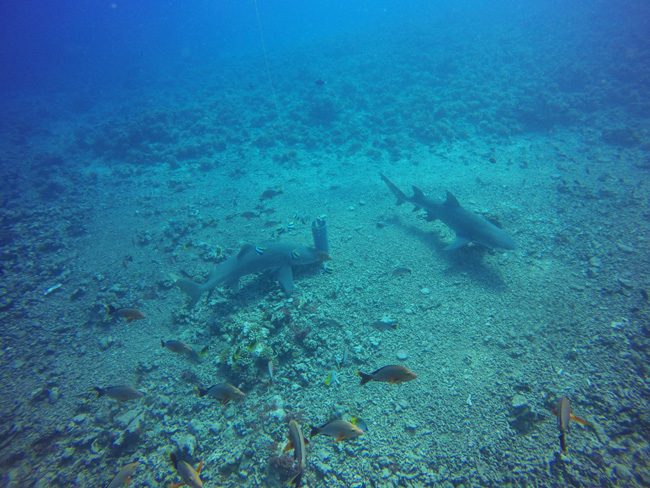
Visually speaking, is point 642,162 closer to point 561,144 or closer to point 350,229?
point 561,144

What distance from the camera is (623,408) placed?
12.2ft

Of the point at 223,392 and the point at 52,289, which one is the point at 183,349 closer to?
the point at 223,392

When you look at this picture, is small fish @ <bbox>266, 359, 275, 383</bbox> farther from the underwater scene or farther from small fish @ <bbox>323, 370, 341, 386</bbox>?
small fish @ <bbox>323, 370, 341, 386</bbox>

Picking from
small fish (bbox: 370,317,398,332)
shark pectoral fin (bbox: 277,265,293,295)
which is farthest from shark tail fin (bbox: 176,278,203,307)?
small fish (bbox: 370,317,398,332)

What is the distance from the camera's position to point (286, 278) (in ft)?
21.8

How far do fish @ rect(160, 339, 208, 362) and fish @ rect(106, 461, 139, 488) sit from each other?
1.77 m

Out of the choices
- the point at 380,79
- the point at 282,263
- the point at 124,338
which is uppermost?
the point at 380,79

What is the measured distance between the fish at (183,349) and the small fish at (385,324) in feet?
11.6

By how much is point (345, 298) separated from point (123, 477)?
4.71 m

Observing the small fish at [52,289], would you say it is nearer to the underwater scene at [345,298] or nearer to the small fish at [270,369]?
the underwater scene at [345,298]

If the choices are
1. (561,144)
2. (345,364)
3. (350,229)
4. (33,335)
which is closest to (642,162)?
(561,144)

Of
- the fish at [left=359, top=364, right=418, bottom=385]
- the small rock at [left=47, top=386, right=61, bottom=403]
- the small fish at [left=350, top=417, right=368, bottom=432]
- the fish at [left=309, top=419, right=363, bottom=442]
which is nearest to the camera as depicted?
the fish at [left=309, top=419, right=363, bottom=442]

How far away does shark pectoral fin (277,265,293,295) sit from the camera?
6430mm

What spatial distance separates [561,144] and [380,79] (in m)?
15.5
